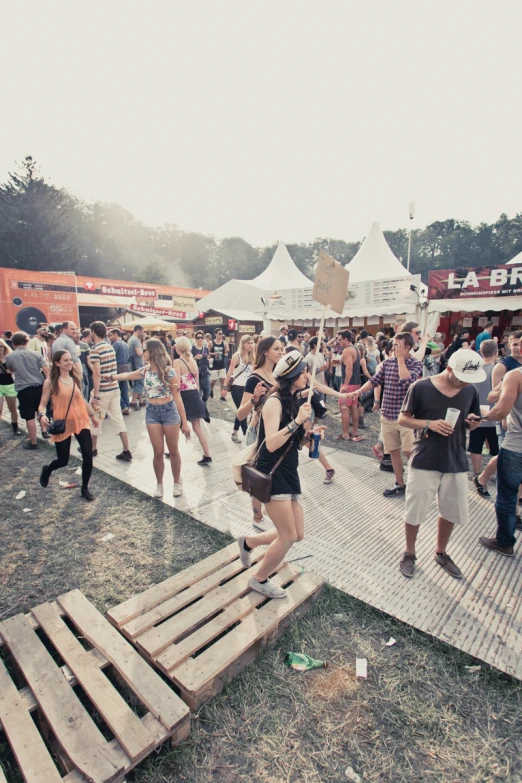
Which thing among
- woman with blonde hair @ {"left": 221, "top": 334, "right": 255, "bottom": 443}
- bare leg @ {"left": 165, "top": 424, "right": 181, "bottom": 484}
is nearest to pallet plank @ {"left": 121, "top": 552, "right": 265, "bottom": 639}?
bare leg @ {"left": 165, "top": 424, "right": 181, "bottom": 484}

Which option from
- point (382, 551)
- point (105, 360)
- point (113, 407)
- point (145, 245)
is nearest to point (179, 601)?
point (382, 551)

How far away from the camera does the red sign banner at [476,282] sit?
475 inches

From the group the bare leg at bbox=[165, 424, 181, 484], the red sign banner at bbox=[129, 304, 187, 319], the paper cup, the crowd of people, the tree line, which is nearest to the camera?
the crowd of people

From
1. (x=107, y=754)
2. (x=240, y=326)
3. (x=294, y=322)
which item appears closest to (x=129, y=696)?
(x=107, y=754)

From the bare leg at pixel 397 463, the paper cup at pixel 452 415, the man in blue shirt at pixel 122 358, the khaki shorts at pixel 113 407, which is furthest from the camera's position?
the man in blue shirt at pixel 122 358

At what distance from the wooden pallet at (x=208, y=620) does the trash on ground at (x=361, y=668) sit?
51cm

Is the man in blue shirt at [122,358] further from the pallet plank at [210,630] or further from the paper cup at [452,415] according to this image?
the paper cup at [452,415]

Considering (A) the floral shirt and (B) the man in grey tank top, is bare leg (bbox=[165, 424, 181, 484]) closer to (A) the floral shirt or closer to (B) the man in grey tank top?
(A) the floral shirt

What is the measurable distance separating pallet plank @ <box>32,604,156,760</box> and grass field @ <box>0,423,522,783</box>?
26 cm

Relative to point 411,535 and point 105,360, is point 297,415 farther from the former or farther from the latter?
point 105,360

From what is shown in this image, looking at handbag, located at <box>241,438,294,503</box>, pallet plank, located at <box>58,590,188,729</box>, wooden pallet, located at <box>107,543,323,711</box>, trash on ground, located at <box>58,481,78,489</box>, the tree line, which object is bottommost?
trash on ground, located at <box>58,481,78,489</box>

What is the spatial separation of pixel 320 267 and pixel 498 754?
330 cm

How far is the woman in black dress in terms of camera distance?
2500 mm

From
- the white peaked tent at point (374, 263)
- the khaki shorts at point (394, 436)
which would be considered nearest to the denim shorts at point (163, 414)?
the khaki shorts at point (394, 436)
